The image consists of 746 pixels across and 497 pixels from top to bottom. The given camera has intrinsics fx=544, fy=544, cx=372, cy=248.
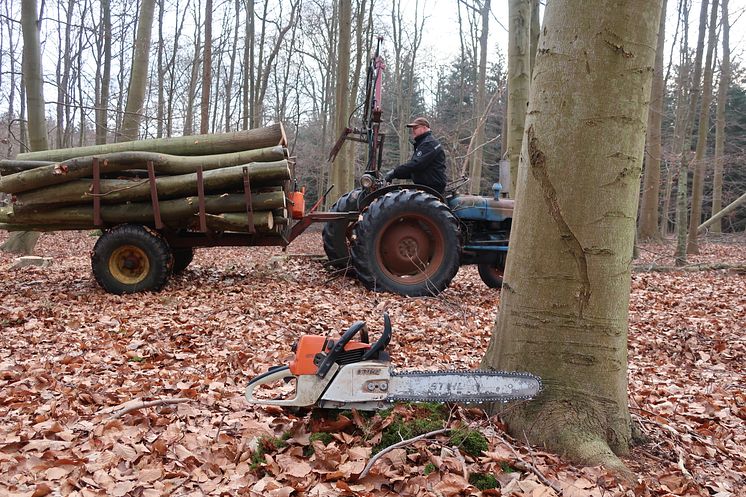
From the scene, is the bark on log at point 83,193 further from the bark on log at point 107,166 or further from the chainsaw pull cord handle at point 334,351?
the chainsaw pull cord handle at point 334,351

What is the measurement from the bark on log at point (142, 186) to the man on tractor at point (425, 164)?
1.68 metres

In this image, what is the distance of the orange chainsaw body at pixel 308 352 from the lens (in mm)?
2695

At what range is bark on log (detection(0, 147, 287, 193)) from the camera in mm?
6691

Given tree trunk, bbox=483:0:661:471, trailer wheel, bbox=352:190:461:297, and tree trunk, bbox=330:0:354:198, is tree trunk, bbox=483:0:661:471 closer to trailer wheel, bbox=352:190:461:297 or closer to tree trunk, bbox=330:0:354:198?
trailer wheel, bbox=352:190:461:297

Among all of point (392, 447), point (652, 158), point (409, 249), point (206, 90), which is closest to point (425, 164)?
point (409, 249)

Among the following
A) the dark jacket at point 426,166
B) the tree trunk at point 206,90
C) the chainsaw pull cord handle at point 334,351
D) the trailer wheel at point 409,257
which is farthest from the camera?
the tree trunk at point 206,90

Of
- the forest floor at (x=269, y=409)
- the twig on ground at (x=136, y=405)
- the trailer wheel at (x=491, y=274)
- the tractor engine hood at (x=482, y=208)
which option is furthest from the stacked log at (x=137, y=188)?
the twig on ground at (x=136, y=405)

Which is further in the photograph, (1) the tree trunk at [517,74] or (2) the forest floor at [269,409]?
(1) the tree trunk at [517,74]

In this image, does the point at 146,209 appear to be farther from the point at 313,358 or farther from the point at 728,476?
the point at 728,476

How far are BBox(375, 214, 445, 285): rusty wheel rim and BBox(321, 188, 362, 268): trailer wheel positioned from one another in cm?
98

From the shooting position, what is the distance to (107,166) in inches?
267

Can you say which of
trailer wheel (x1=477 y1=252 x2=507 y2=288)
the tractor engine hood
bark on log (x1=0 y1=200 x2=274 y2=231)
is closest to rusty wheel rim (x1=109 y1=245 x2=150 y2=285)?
bark on log (x1=0 y1=200 x2=274 y2=231)

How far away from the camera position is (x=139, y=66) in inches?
467

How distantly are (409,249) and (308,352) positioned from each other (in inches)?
190
